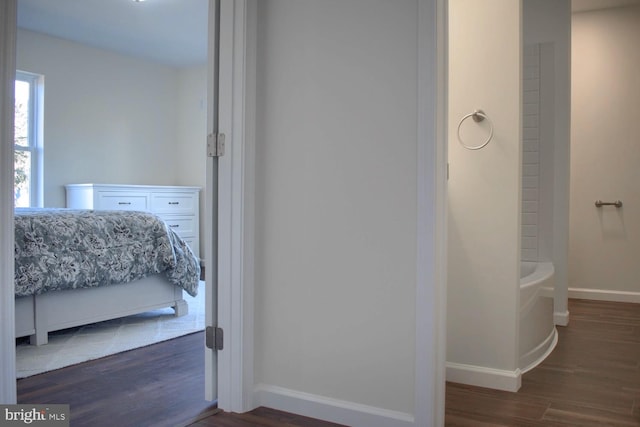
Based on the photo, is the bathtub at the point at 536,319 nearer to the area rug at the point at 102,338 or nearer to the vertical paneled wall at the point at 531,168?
the vertical paneled wall at the point at 531,168

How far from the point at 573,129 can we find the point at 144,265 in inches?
155

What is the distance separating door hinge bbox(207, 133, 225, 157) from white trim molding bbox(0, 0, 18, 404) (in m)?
0.74

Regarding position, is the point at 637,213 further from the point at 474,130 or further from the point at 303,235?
the point at 303,235

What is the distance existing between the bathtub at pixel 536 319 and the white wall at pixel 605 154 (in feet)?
6.17

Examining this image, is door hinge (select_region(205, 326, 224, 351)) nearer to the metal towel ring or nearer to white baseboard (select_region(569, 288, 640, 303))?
the metal towel ring

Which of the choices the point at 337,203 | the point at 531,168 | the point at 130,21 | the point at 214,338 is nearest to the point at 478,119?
the point at 337,203

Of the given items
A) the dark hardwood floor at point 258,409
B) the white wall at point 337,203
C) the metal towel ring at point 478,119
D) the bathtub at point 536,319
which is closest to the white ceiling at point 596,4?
the bathtub at point 536,319

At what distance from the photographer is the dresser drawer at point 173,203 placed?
5.81 meters

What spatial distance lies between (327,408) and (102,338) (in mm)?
1786

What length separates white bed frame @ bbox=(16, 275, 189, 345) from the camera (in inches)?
115

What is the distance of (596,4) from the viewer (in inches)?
187

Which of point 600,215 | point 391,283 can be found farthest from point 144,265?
point 600,215

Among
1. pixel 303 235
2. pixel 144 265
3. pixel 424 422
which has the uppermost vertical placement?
pixel 303 235

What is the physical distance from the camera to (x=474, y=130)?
2.54 m
